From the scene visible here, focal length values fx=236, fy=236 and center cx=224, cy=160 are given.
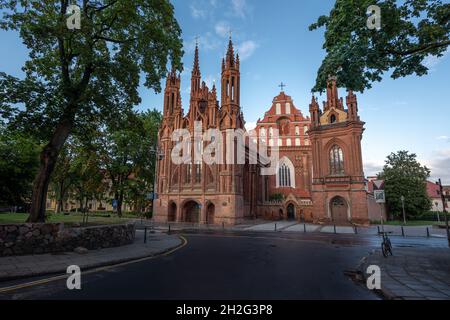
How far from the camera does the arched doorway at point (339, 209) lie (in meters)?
33.9

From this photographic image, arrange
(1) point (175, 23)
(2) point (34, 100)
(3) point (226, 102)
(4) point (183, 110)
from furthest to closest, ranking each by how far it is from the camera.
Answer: (4) point (183, 110)
(3) point (226, 102)
(1) point (175, 23)
(2) point (34, 100)

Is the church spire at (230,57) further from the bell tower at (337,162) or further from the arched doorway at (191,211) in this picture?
the arched doorway at (191,211)

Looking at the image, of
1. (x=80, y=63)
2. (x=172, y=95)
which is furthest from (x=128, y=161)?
(x=80, y=63)

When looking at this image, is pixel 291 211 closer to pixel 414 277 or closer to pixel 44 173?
pixel 414 277

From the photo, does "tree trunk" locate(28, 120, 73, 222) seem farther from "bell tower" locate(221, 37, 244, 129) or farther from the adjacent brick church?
"bell tower" locate(221, 37, 244, 129)

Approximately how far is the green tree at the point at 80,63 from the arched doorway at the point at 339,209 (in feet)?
101

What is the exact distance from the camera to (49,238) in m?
10.0

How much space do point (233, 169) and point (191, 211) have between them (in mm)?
9651

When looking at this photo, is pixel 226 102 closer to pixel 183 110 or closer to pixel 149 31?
pixel 183 110

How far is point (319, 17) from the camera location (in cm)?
908

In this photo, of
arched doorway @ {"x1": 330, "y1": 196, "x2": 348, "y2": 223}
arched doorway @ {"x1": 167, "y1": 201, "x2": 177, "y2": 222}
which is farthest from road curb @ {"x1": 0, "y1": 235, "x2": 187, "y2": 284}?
arched doorway @ {"x1": 330, "y1": 196, "x2": 348, "y2": 223}

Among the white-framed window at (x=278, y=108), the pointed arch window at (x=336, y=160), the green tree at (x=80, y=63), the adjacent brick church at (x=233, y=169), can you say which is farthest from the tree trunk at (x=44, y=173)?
the white-framed window at (x=278, y=108)

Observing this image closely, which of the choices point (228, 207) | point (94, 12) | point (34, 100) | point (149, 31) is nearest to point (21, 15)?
point (94, 12)

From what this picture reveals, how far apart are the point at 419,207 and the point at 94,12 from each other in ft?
171
